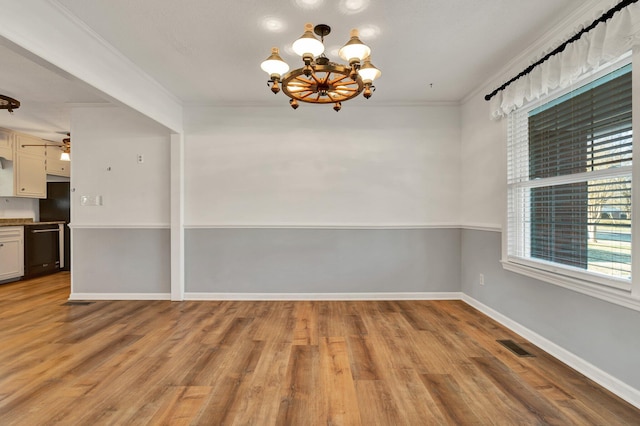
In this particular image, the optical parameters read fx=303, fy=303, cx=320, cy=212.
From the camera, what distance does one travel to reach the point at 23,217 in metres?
5.57

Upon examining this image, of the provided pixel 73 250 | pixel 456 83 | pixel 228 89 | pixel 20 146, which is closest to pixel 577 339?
pixel 456 83

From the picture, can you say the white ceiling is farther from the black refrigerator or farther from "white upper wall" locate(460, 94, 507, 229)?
the black refrigerator

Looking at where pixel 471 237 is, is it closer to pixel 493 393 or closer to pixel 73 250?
pixel 493 393

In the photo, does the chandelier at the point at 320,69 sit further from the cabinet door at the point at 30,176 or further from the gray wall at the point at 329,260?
the cabinet door at the point at 30,176

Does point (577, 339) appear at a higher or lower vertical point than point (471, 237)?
lower

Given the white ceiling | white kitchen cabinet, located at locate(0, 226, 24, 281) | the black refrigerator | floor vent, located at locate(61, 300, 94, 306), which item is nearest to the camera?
the white ceiling

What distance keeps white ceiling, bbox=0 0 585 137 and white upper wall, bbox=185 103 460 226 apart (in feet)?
1.43

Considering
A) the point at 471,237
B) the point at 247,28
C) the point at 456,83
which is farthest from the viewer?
the point at 471,237

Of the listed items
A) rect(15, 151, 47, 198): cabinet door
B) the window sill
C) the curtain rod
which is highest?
the curtain rod

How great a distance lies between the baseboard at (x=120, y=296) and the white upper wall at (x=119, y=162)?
2.99 feet

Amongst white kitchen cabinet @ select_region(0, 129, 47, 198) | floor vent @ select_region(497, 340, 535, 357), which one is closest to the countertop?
white kitchen cabinet @ select_region(0, 129, 47, 198)

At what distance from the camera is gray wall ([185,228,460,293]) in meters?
3.96

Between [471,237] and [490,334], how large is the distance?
1.25 metres

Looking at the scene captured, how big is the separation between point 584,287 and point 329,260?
2.53 m
